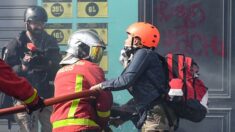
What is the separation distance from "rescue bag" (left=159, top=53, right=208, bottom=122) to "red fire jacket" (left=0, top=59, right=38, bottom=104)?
83.1 inches

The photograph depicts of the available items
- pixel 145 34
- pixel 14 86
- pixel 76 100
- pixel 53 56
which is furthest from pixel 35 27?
pixel 14 86

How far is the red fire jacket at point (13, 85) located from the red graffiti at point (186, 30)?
4.26m

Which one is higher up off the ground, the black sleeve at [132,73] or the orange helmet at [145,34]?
the orange helmet at [145,34]

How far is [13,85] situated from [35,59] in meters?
3.51

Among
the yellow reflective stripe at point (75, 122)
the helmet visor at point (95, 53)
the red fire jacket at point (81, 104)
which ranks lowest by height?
the yellow reflective stripe at point (75, 122)

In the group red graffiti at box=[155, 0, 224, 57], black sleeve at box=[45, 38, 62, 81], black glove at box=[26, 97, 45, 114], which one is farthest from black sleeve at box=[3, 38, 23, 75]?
black glove at box=[26, 97, 45, 114]

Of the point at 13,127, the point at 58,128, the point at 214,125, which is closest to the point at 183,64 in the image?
the point at 58,128

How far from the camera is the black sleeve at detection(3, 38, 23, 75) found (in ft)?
29.0

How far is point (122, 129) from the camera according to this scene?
9.34 meters

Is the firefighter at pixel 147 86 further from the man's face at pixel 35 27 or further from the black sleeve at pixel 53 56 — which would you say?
the man's face at pixel 35 27

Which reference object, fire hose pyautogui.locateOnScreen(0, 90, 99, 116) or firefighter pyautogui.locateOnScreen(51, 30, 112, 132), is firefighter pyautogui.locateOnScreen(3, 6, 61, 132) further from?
fire hose pyautogui.locateOnScreen(0, 90, 99, 116)

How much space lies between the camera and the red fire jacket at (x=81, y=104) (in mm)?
6562

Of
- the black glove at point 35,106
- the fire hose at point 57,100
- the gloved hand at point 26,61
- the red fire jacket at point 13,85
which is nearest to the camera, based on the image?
the red fire jacket at point 13,85

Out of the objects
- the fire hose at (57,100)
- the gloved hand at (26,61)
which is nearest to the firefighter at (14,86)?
the fire hose at (57,100)
